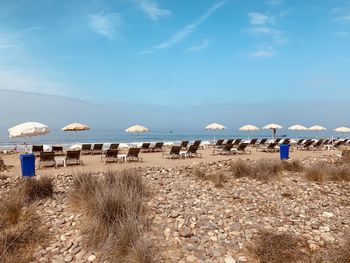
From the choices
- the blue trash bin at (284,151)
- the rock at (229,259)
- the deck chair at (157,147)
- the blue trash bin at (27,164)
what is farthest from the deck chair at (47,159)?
the blue trash bin at (284,151)

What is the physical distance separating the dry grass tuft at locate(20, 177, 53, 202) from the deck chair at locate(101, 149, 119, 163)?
552 cm

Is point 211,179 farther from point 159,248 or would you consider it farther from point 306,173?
point 159,248

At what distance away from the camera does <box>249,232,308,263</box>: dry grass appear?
4.48 meters

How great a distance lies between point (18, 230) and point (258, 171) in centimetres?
676

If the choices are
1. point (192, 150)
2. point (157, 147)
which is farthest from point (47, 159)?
point (157, 147)

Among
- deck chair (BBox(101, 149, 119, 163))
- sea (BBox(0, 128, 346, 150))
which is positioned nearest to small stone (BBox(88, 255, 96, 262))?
deck chair (BBox(101, 149, 119, 163))

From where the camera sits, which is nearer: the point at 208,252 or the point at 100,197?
the point at 208,252

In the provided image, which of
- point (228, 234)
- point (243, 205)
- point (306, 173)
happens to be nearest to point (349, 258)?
point (228, 234)

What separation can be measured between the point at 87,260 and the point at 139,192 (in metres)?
2.27

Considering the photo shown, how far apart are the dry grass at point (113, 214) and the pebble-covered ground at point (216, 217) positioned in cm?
20

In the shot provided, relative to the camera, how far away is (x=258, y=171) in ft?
31.8

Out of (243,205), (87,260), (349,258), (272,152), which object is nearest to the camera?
(349,258)

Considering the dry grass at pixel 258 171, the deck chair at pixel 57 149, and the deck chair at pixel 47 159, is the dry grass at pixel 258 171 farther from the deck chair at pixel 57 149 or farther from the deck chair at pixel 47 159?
the deck chair at pixel 57 149

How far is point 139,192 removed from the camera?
6.76 metres
